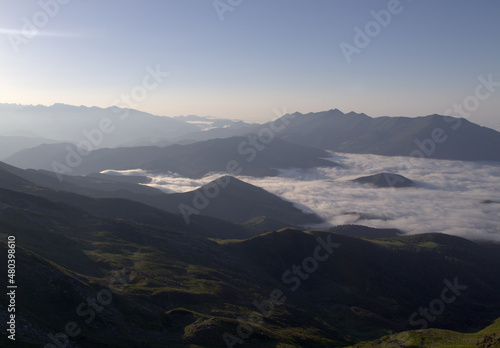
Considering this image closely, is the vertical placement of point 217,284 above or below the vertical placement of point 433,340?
above

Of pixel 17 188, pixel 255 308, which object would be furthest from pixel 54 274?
pixel 17 188

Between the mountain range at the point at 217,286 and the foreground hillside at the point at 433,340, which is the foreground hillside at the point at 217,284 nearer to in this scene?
the mountain range at the point at 217,286

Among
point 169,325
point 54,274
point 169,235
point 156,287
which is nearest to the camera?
point 54,274

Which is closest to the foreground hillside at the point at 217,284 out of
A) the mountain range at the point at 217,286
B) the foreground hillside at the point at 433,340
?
the mountain range at the point at 217,286

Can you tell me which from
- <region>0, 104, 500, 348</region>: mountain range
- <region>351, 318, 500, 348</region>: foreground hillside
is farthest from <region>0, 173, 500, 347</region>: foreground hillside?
<region>351, 318, 500, 348</region>: foreground hillside

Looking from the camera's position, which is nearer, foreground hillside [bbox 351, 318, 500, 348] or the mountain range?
the mountain range

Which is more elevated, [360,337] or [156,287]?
[156,287]

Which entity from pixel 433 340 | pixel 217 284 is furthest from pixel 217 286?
pixel 433 340

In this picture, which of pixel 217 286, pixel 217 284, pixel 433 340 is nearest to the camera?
pixel 433 340

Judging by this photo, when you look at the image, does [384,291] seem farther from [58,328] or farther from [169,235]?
[58,328]

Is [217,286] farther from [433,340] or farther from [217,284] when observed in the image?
[433,340]

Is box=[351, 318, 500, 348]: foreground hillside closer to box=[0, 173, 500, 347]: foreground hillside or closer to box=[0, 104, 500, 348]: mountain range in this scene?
box=[0, 104, 500, 348]: mountain range
